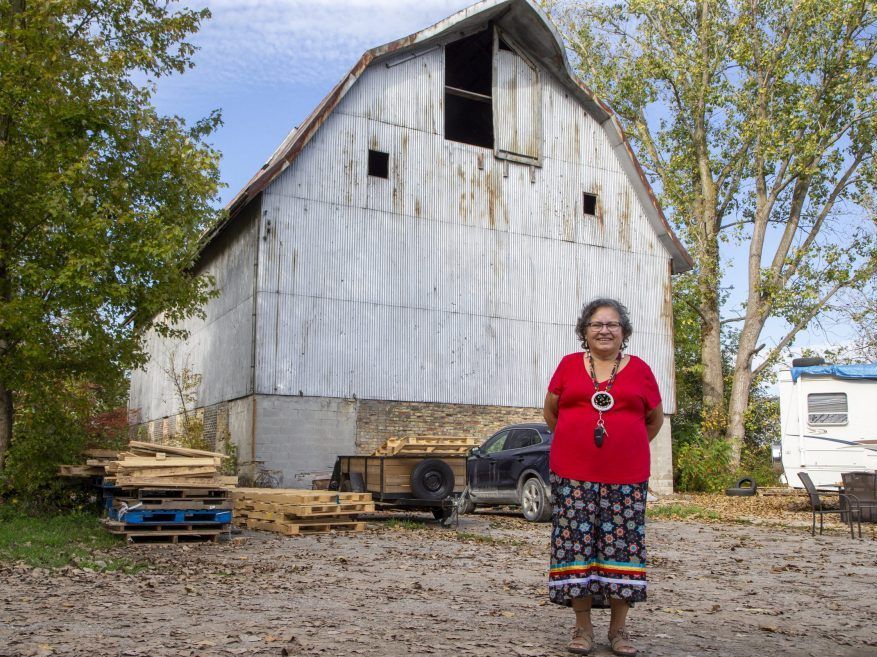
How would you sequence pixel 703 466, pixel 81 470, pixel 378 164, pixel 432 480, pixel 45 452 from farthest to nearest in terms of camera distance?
pixel 703 466
pixel 378 164
pixel 45 452
pixel 432 480
pixel 81 470

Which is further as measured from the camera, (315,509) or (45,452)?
(45,452)

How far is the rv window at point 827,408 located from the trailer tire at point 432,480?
8.46 meters

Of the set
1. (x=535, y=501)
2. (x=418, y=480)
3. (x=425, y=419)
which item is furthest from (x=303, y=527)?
(x=425, y=419)

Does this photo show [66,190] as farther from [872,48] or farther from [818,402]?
[872,48]

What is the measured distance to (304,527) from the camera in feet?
44.8

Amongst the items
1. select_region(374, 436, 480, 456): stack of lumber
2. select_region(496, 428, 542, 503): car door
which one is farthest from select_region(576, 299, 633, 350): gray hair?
select_region(496, 428, 542, 503): car door

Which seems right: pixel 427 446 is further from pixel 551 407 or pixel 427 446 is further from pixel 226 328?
pixel 551 407

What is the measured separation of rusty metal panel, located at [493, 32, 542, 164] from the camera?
74.0 ft

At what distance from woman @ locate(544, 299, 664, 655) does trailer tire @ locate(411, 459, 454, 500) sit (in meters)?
9.30

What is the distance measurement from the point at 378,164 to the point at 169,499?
36.5ft

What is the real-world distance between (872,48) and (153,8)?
2162 cm

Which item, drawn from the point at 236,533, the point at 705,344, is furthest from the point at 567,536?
the point at 705,344

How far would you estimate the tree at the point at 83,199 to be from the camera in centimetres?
1425

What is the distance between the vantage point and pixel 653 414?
5.63 meters
